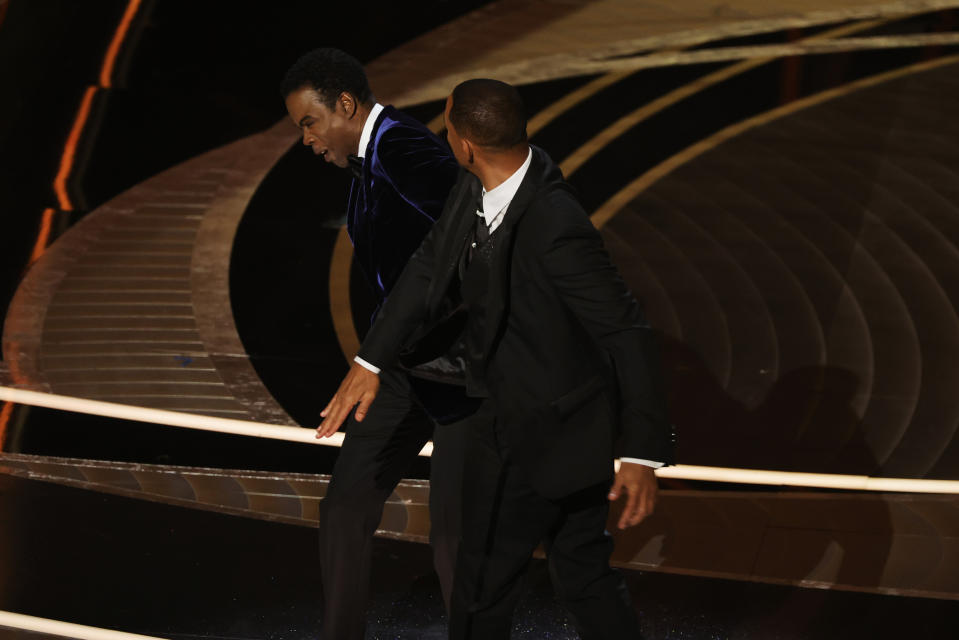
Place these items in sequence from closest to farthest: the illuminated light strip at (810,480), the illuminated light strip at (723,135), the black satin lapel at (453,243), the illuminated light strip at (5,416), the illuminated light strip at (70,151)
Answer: the black satin lapel at (453,243) → the illuminated light strip at (810,480) → the illuminated light strip at (5,416) → the illuminated light strip at (70,151) → the illuminated light strip at (723,135)

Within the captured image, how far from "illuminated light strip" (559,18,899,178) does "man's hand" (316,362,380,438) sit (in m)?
4.99

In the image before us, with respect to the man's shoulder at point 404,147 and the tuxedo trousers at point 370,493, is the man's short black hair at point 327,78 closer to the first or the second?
the man's shoulder at point 404,147

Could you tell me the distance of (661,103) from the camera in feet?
28.5

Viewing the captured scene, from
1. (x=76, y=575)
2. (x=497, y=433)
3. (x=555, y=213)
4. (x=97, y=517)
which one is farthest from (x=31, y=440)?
(x=555, y=213)

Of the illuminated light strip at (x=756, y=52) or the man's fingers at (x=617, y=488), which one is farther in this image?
the illuminated light strip at (x=756, y=52)

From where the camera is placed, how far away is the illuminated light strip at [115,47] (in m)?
8.75

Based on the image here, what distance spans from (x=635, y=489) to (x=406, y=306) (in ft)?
2.34

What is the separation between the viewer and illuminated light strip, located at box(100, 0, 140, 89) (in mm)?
8750

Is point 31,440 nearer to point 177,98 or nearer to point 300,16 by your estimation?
point 177,98

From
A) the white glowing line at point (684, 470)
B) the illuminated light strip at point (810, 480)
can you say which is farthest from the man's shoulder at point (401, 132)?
the illuminated light strip at point (810, 480)

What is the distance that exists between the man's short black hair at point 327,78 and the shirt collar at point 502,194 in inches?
24.4

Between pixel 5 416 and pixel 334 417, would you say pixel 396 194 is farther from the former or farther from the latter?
pixel 5 416

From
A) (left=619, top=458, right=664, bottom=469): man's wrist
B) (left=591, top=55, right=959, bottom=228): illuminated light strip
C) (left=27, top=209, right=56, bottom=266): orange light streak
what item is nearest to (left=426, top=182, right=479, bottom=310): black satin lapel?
(left=619, top=458, right=664, bottom=469): man's wrist

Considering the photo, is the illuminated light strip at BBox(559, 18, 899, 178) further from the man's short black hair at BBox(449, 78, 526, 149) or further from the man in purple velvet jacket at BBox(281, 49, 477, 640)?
the man's short black hair at BBox(449, 78, 526, 149)
